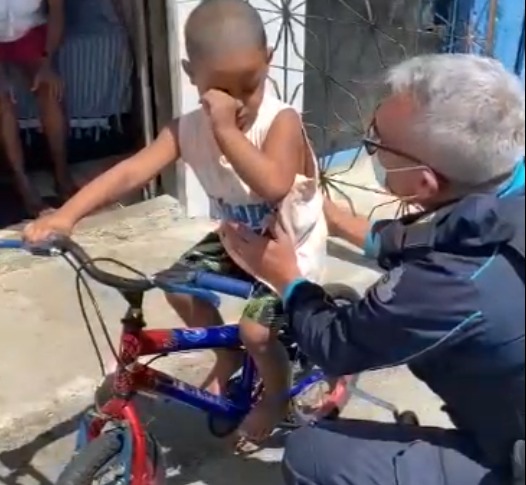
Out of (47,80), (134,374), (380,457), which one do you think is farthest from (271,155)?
(47,80)

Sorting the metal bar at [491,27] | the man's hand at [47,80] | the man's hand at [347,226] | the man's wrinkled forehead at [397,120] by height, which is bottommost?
the man's hand at [47,80]

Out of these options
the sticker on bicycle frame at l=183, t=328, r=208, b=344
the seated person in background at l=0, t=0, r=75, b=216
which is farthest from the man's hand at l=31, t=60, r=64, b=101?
the sticker on bicycle frame at l=183, t=328, r=208, b=344

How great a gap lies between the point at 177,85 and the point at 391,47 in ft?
3.65

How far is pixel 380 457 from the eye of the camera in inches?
88.3

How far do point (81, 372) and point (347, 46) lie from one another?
77.4 inches

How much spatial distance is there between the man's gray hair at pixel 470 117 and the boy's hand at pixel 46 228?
76cm

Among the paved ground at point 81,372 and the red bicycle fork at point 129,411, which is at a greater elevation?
the red bicycle fork at point 129,411

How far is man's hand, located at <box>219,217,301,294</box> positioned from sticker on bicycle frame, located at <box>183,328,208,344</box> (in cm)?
18

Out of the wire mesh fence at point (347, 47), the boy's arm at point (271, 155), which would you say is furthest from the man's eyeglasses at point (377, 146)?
the wire mesh fence at point (347, 47)

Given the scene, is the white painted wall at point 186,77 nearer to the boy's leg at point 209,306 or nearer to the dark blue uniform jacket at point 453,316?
the boy's leg at point 209,306

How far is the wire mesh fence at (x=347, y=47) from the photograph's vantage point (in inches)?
164

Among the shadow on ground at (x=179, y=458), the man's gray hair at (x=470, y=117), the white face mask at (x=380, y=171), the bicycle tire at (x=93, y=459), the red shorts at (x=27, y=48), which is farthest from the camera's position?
the red shorts at (x=27, y=48)

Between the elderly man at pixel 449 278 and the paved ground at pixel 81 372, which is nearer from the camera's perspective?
the elderly man at pixel 449 278

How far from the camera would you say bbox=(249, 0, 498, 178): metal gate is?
4.17 meters
